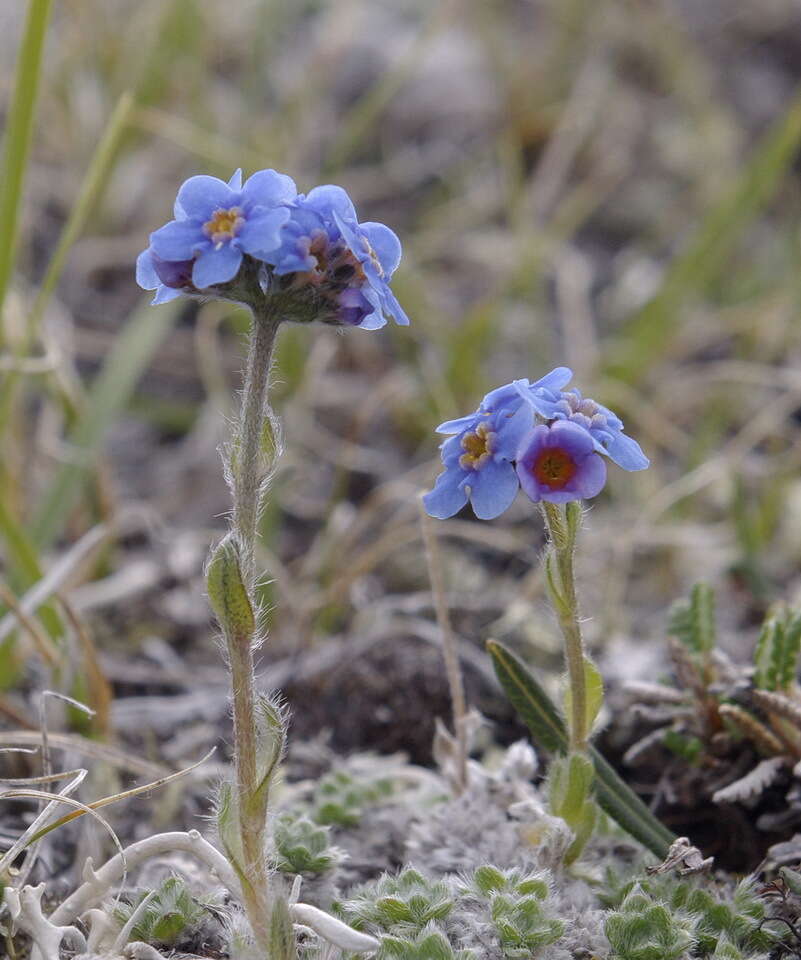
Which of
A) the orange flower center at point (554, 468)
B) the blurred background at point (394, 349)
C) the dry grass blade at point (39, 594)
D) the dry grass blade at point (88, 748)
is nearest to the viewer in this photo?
the orange flower center at point (554, 468)

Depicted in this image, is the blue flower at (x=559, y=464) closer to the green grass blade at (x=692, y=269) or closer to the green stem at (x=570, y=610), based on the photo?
the green stem at (x=570, y=610)

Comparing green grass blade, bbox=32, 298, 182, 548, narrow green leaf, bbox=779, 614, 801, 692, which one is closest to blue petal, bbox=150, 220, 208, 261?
narrow green leaf, bbox=779, 614, 801, 692

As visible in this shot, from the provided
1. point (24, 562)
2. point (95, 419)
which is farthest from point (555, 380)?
point (95, 419)

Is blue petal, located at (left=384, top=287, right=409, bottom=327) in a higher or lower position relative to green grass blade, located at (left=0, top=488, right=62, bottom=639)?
higher

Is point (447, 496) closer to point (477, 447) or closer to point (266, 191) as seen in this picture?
point (477, 447)

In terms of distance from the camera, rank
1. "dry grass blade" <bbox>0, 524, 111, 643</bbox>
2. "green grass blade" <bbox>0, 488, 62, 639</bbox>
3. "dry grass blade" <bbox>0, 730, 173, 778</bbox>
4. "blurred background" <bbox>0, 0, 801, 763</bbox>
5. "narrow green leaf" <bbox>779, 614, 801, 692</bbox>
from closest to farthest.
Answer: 1. "narrow green leaf" <bbox>779, 614, 801, 692</bbox>
2. "dry grass blade" <bbox>0, 730, 173, 778</bbox>
3. "dry grass blade" <bbox>0, 524, 111, 643</bbox>
4. "green grass blade" <bbox>0, 488, 62, 639</bbox>
5. "blurred background" <bbox>0, 0, 801, 763</bbox>

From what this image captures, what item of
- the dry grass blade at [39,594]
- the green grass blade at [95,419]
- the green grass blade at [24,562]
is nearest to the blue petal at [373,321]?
the dry grass blade at [39,594]

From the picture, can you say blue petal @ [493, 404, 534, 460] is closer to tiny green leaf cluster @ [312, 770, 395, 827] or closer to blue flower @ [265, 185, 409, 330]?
blue flower @ [265, 185, 409, 330]

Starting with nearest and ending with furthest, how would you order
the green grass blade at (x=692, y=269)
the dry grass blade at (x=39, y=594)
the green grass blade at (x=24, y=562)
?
the dry grass blade at (x=39, y=594), the green grass blade at (x=24, y=562), the green grass blade at (x=692, y=269)
